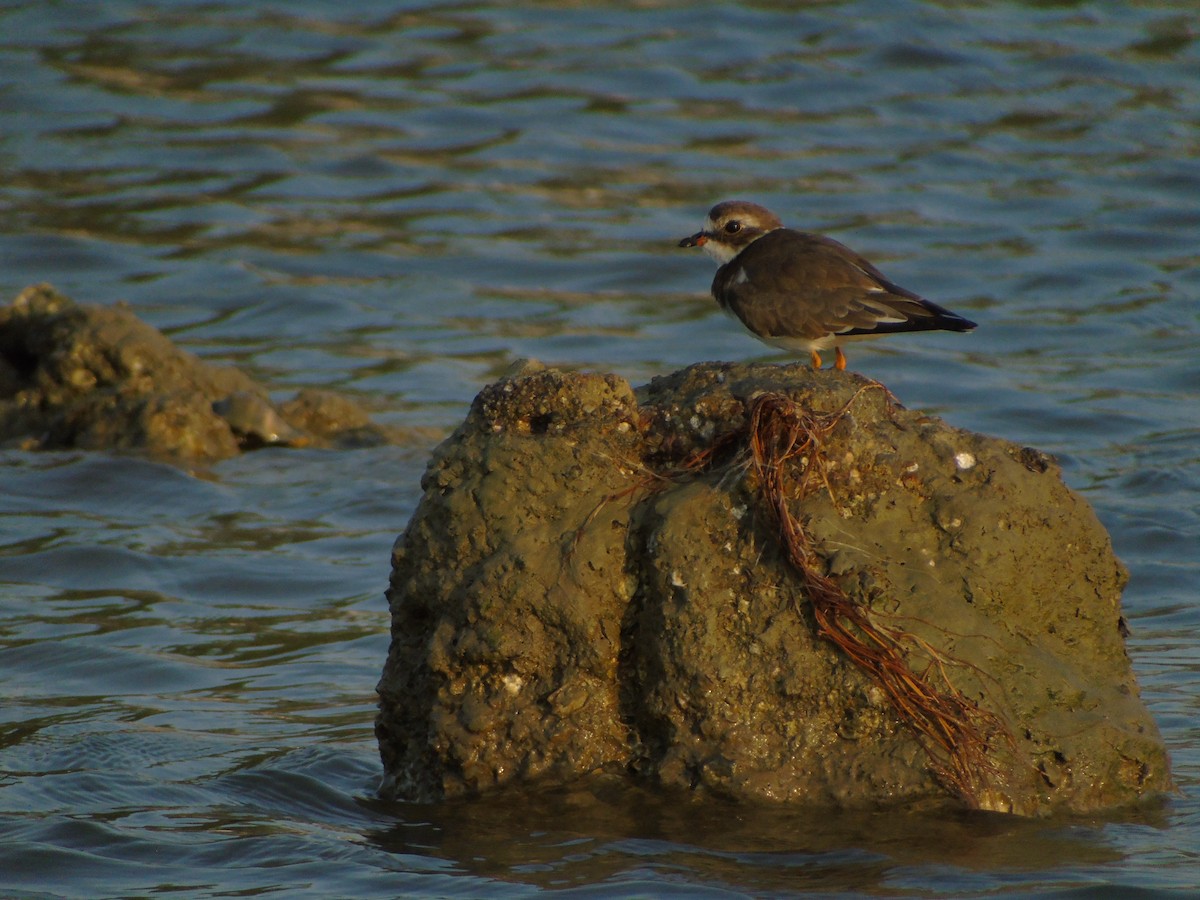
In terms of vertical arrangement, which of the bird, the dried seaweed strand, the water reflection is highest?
the bird

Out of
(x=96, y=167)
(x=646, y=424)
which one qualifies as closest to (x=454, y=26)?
(x=96, y=167)

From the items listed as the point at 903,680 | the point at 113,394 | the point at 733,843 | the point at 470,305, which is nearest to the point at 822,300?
the point at 903,680

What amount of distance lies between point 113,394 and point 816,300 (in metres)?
5.28

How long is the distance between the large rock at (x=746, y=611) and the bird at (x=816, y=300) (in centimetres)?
136

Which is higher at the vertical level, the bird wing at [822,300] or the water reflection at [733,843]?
the bird wing at [822,300]

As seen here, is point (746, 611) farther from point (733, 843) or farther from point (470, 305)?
point (470, 305)

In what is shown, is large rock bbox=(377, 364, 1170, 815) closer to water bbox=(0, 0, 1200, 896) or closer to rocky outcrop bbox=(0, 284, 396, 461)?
water bbox=(0, 0, 1200, 896)

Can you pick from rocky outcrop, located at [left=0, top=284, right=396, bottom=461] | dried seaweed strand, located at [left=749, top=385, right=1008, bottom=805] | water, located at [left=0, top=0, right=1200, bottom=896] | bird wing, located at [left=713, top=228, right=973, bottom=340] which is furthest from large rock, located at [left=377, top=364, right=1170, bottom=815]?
rocky outcrop, located at [left=0, top=284, right=396, bottom=461]

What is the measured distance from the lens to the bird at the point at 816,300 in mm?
7117

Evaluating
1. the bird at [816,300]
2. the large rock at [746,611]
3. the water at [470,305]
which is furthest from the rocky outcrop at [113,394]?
the large rock at [746,611]

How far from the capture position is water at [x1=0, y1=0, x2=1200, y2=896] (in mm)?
5426

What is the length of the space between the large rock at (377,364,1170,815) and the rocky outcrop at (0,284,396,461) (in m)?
5.30

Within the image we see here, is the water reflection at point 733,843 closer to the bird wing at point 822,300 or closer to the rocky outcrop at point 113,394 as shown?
A: the bird wing at point 822,300

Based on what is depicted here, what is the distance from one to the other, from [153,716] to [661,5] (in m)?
17.8
